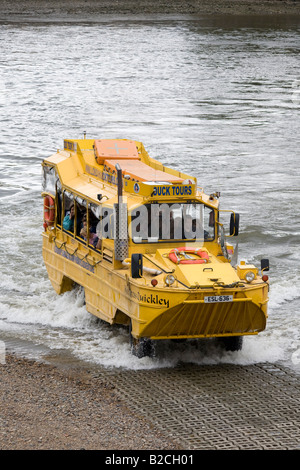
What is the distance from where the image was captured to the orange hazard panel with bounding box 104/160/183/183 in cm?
1516

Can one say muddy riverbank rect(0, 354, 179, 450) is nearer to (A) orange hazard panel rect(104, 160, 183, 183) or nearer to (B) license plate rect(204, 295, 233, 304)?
(B) license plate rect(204, 295, 233, 304)

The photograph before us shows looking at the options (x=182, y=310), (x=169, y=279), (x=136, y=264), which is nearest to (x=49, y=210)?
(x=136, y=264)

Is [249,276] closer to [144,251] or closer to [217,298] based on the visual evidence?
[217,298]

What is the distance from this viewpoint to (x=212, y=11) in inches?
3108

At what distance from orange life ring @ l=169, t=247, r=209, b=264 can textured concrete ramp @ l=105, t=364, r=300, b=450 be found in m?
1.57

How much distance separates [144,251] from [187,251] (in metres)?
0.67

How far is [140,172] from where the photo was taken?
15672 millimetres

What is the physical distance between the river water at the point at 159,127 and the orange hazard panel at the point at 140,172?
243 centimetres

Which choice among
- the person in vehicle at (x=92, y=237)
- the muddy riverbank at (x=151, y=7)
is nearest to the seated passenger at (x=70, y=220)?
the person in vehicle at (x=92, y=237)

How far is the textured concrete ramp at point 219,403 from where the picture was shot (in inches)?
468
